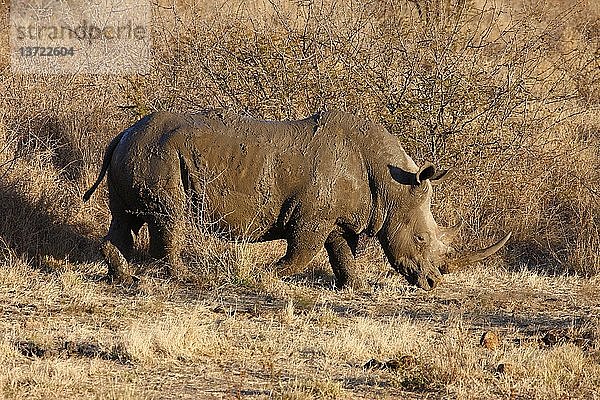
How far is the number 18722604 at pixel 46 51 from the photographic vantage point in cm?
1618

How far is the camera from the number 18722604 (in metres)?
16.2

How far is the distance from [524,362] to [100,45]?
35.7 ft

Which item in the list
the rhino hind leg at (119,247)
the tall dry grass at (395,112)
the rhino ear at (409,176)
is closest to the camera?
the rhino ear at (409,176)

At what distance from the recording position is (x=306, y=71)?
40.2 ft

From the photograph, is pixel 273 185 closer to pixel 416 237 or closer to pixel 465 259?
pixel 416 237

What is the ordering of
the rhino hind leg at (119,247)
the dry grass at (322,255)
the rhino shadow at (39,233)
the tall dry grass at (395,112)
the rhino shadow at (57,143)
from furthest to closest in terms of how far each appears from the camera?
the rhino shadow at (57,143), the tall dry grass at (395,112), the rhino shadow at (39,233), the rhino hind leg at (119,247), the dry grass at (322,255)

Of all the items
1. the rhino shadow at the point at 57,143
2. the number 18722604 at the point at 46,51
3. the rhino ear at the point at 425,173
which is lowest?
the rhino shadow at the point at 57,143

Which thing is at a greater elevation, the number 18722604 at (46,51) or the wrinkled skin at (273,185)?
the number 18722604 at (46,51)

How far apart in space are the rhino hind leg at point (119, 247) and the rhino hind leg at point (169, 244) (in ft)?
0.89

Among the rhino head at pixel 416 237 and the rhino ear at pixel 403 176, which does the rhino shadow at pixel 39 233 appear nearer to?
the rhino head at pixel 416 237

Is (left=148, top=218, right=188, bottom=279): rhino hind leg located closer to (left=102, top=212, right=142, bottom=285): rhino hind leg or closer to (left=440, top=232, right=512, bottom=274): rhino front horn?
(left=102, top=212, right=142, bottom=285): rhino hind leg

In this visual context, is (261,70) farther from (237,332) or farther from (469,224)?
(237,332)

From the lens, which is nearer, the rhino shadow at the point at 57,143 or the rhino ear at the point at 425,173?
the rhino ear at the point at 425,173

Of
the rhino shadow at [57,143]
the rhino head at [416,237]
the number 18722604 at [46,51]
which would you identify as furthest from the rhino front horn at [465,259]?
the number 18722604 at [46,51]
